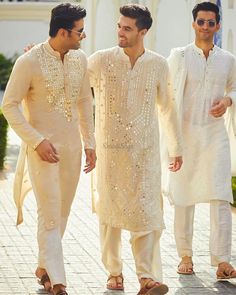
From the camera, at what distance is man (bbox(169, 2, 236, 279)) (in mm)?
8930

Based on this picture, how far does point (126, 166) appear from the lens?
8234 mm

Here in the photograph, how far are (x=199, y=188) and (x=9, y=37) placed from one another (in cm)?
2429

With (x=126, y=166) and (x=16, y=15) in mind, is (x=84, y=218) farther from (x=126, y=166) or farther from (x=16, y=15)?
(x=16, y=15)

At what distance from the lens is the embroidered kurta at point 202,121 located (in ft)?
29.3

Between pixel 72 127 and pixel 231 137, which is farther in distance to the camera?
pixel 231 137

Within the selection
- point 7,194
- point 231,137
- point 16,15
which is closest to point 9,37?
point 16,15

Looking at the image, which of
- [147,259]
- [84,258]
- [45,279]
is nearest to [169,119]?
[147,259]

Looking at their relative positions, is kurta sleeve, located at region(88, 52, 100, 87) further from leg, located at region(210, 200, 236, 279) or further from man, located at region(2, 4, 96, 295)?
leg, located at region(210, 200, 236, 279)

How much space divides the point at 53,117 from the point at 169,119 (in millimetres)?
890

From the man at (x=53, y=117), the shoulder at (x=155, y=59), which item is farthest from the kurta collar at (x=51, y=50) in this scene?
the shoulder at (x=155, y=59)

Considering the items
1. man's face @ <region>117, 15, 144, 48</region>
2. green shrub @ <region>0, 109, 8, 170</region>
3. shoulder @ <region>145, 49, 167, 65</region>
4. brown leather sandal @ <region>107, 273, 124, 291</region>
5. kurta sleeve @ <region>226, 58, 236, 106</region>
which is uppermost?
man's face @ <region>117, 15, 144, 48</region>

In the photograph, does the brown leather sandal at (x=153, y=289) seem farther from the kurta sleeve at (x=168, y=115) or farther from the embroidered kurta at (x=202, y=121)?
the embroidered kurta at (x=202, y=121)

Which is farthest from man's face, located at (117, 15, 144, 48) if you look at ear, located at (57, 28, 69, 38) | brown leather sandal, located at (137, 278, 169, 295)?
brown leather sandal, located at (137, 278, 169, 295)

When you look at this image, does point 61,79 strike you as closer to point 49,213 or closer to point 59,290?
point 49,213
